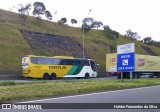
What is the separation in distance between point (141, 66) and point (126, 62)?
18309 mm

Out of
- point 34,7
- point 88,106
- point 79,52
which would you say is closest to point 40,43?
point 79,52

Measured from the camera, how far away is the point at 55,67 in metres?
42.4

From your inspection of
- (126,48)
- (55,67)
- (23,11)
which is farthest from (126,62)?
(23,11)

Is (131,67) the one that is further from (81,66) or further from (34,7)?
(34,7)

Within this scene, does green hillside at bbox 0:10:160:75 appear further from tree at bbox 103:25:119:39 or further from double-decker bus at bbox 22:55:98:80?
double-decker bus at bbox 22:55:98:80

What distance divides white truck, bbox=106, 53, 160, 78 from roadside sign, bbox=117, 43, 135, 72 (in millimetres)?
13644

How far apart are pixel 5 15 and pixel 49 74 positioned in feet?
96.5

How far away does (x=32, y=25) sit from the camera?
66000 millimetres

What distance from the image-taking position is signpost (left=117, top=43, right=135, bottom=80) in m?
30.0

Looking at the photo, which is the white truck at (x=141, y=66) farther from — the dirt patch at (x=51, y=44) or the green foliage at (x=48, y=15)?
the green foliage at (x=48, y=15)

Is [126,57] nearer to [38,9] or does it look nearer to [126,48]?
[126,48]

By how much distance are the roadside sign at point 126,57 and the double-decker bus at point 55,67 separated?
1217cm

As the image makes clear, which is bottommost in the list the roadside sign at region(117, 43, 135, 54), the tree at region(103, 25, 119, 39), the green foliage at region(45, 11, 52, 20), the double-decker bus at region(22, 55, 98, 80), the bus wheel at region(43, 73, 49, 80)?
the bus wheel at region(43, 73, 49, 80)

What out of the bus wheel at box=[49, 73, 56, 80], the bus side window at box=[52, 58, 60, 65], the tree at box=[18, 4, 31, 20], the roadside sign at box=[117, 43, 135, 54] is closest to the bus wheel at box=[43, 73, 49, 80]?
the bus wheel at box=[49, 73, 56, 80]
